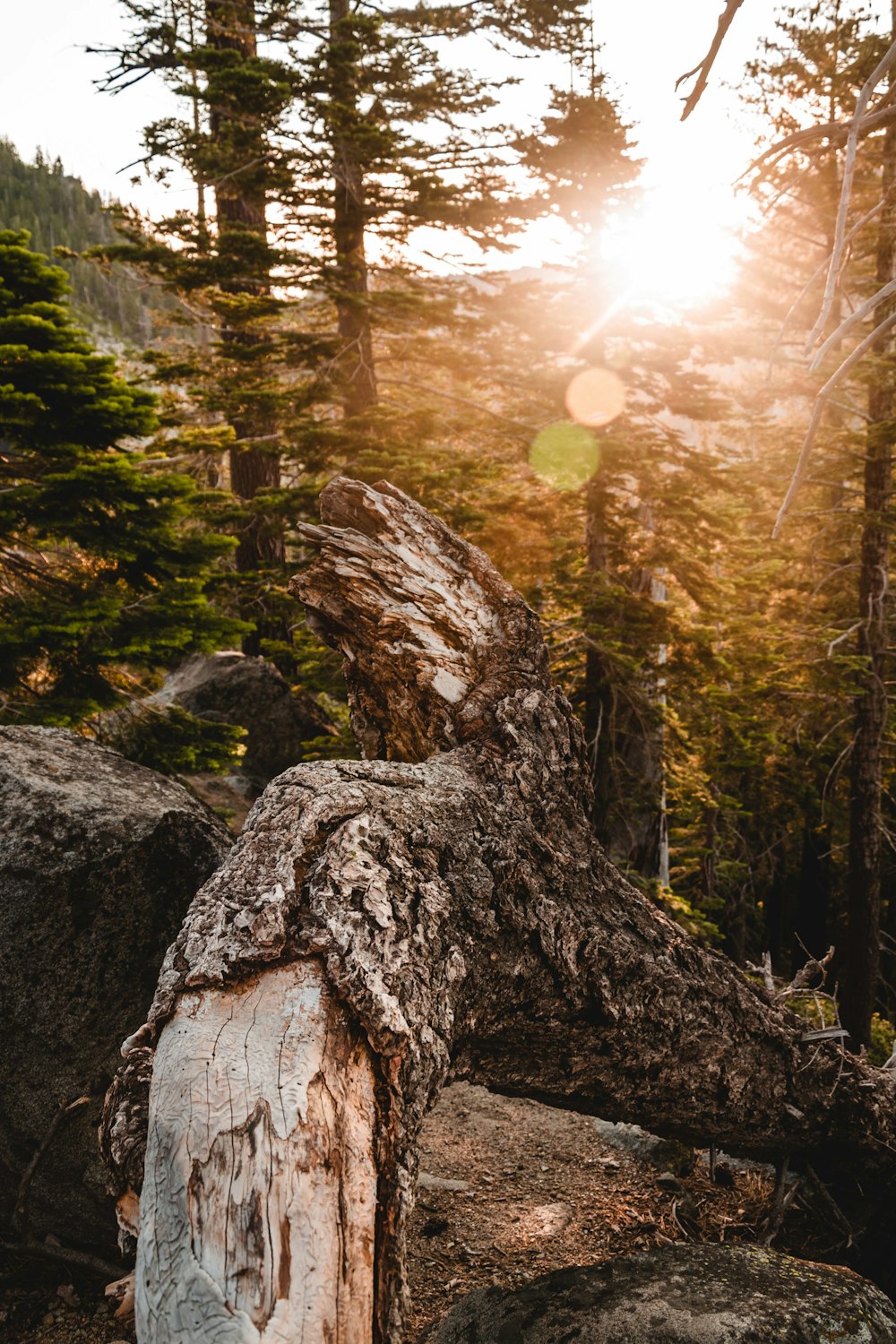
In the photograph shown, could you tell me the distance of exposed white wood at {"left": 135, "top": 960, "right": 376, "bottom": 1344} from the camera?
139cm

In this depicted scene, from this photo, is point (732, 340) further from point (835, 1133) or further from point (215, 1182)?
point (215, 1182)

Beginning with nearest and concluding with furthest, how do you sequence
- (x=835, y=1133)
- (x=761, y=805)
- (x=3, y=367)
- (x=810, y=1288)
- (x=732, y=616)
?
(x=810, y=1288) < (x=835, y=1133) < (x=3, y=367) < (x=732, y=616) < (x=761, y=805)

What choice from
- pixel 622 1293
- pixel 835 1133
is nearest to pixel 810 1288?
pixel 622 1293

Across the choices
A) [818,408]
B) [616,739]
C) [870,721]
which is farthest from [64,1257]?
[870,721]

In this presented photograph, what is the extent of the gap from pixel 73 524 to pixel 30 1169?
12.6 ft

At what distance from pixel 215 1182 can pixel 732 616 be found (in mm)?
12386

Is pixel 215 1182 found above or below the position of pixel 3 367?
below

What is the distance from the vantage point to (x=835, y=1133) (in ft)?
11.9

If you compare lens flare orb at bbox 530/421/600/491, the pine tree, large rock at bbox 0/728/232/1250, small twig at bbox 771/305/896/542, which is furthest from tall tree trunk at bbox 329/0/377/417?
small twig at bbox 771/305/896/542

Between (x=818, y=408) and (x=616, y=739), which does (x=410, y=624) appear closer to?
(x=818, y=408)

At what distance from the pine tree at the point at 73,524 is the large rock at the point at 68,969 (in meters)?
1.88

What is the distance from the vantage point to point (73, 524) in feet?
17.9

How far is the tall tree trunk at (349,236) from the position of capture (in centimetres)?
903

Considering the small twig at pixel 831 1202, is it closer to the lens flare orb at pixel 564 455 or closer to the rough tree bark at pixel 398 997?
the rough tree bark at pixel 398 997
